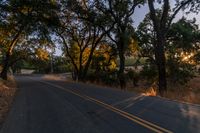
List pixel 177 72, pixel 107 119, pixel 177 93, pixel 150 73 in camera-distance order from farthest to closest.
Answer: pixel 150 73
pixel 177 72
pixel 177 93
pixel 107 119

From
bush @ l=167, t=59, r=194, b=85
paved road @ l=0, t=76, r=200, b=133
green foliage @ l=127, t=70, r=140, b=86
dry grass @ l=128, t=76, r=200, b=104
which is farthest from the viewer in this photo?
green foliage @ l=127, t=70, r=140, b=86

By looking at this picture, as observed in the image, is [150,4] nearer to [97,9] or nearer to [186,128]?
[97,9]

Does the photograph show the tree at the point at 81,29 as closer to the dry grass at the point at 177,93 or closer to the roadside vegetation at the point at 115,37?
the roadside vegetation at the point at 115,37

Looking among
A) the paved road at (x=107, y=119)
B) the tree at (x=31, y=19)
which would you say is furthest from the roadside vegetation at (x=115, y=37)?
the paved road at (x=107, y=119)

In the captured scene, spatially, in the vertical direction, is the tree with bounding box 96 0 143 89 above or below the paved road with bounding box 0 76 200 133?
above

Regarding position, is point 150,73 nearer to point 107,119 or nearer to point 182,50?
point 182,50

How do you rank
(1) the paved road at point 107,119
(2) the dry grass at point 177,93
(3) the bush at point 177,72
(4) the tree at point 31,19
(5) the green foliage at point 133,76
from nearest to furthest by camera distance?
(1) the paved road at point 107,119 < (2) the dry grass at point 177,93 < (3) the bush at point 177,72 < (4) the tree at point 31,19 < (5) the green foliage at point 133,76

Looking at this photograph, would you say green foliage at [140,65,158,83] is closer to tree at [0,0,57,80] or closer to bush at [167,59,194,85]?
bush at [167,59,194,85]

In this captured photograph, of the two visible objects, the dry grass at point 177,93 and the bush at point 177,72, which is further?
the bush at point 177,72

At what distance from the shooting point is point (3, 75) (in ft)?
148

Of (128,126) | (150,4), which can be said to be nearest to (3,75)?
(150,4)

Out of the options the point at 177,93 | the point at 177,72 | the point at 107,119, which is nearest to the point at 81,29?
the point at 177,72

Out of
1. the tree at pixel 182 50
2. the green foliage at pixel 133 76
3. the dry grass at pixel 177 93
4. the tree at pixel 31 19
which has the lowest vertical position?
the dry grass at pixel 177 93

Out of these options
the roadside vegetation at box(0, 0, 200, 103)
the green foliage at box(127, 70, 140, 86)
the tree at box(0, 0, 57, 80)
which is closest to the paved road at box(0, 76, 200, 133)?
the roadside vegetation at box(0, 0, 200, 103)
